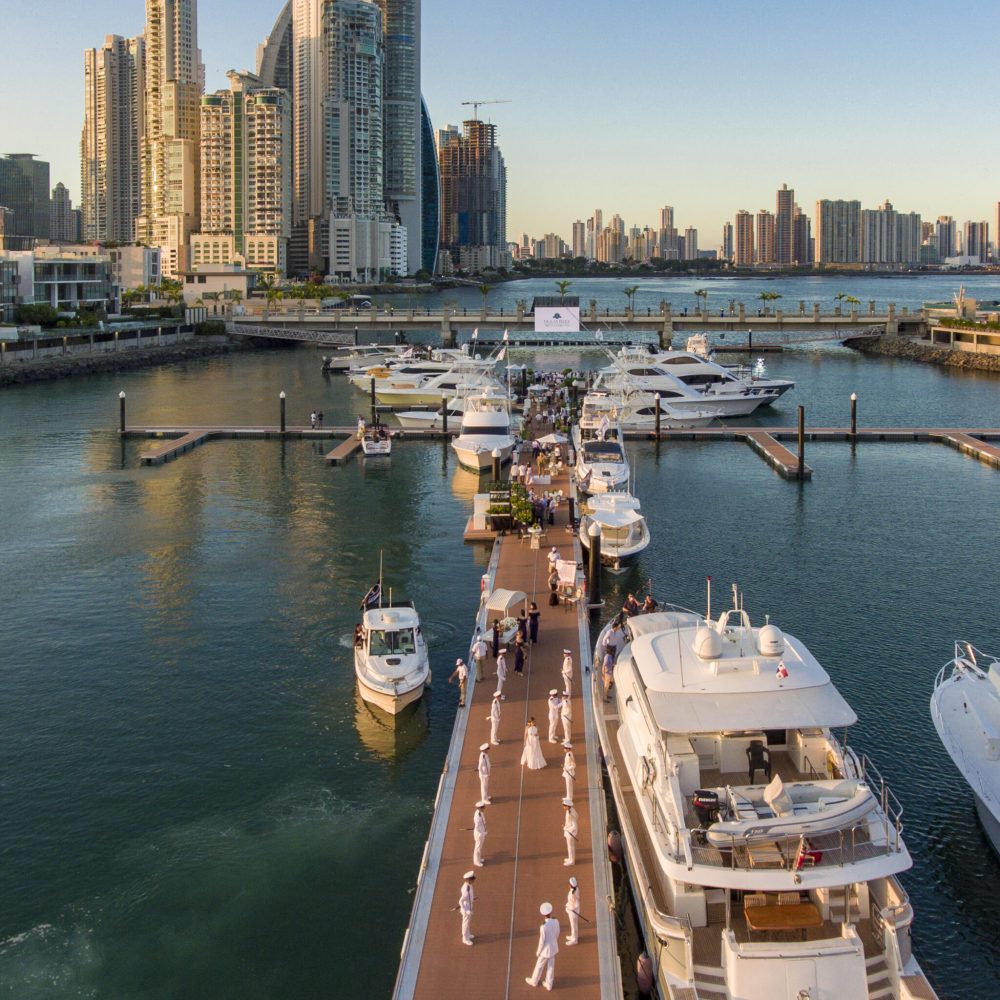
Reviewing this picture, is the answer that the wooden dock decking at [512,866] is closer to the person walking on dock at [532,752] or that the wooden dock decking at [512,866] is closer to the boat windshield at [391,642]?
the person walking on dock at [532,752]

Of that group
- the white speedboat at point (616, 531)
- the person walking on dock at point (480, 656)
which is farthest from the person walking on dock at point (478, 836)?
the white speedboat at point (616, 531)

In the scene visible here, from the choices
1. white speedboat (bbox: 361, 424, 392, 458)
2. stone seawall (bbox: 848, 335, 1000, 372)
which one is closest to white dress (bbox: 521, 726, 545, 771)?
white speedboat (bbox: 361, 424, 392, 458)

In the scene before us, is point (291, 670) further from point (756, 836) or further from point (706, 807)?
point (756, 836)

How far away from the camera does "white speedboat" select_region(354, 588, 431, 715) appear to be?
24.9 metres

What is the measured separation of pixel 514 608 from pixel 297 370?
270ft

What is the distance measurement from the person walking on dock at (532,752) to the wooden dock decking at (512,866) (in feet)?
0.39

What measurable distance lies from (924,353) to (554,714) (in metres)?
96.4

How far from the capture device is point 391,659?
2559cm

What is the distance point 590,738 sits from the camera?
2219cm

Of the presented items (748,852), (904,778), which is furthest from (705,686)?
(904,778)

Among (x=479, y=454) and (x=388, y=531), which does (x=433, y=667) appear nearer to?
(x=388, y=531)

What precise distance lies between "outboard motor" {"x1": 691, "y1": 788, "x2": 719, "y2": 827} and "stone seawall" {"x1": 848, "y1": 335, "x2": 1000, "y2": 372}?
9210 centimetres

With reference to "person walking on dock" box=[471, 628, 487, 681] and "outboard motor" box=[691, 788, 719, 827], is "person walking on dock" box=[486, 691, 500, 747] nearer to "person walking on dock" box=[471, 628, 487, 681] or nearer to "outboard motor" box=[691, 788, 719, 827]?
"person walking on dock" box=[471, 628, 487, 681]

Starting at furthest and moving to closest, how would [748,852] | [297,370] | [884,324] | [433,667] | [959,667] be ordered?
1. [884,324]
2. [297,370]
3. [433,667]
4. [959,667]
5. [748,852]
